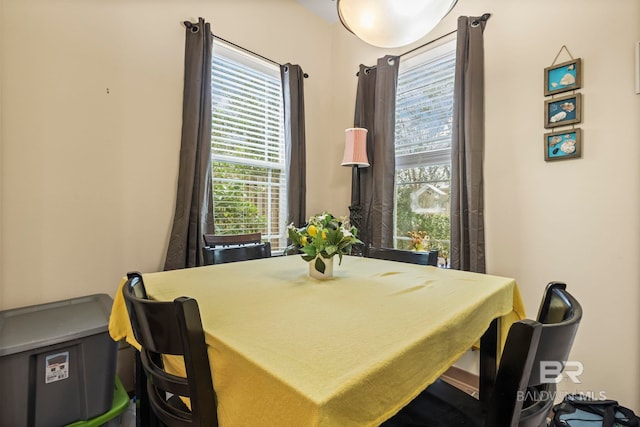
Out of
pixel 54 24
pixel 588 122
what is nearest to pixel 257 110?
pixel 54 24

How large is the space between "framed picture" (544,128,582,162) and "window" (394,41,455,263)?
643 mm

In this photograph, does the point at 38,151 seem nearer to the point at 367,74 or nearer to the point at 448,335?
the point at 448,335

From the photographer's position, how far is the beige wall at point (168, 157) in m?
1.49

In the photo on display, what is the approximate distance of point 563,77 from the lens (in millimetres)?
1648

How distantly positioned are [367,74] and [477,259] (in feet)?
6.21

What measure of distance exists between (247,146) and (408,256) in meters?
1.67

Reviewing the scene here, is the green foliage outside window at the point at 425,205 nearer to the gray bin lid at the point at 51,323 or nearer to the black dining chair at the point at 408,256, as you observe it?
the black dining chair at the point at 408,256

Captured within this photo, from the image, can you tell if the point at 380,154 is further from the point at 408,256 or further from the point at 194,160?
the point at 194,160

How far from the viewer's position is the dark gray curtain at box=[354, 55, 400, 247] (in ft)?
8.09

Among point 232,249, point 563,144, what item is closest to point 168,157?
point 232,249

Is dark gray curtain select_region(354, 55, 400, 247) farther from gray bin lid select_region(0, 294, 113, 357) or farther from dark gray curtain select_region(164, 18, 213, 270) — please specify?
gray bin lid select_region(0, 294, 113, 357)

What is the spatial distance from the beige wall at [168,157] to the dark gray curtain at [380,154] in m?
0.59

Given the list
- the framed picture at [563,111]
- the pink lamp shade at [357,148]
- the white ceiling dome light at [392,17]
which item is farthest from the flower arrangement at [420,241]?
the white ceiling dome light at [392,17]

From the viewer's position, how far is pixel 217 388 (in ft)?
2.01
